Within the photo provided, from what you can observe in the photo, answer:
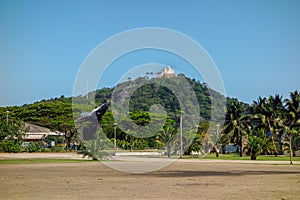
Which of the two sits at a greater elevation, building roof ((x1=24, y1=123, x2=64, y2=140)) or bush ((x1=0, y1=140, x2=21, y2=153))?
building roof ((x1=24, y1=123, x2=64, y2=140))

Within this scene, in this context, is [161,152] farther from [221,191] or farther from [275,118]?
[221,191]

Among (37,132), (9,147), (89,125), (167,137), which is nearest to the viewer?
(167,137)

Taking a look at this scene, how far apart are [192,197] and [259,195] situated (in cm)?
225

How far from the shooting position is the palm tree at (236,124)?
7031cm

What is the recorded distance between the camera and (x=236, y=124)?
70312 mm

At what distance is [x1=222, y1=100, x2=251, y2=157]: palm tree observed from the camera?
70312mm

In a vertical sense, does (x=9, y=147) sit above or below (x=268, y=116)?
below

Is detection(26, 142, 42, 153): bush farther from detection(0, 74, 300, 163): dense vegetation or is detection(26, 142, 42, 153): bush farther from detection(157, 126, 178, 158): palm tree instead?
detection(157, 126, 178, 158): palm tree

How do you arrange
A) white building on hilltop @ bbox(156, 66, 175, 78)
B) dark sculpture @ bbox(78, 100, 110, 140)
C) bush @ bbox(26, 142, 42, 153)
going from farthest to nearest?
1. bush @ bbox(26, 142, 42, 153)
2. dark sculpture @ bbox(78, 100, 110, 140)
3. white building on hilltop @ bbox(156, 66, 175, 78)

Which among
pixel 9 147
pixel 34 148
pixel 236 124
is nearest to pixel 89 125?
pixel 34 148

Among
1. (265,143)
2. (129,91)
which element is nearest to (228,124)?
(265,143)

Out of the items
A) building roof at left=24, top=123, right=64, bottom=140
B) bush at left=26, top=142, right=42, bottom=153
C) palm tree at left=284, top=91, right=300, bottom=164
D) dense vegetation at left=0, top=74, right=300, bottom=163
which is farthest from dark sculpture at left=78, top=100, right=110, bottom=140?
palm tree at left=284, top=91, right=300, bottom=164

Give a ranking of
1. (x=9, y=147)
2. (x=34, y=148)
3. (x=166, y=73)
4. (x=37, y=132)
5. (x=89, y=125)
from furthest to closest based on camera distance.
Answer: (x=37, y=132) < (x=89, y=125) < (x=34, y=148) < (x=9, y=147) < (x=166, y=73)

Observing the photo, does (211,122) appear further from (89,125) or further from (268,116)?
(89,125)
